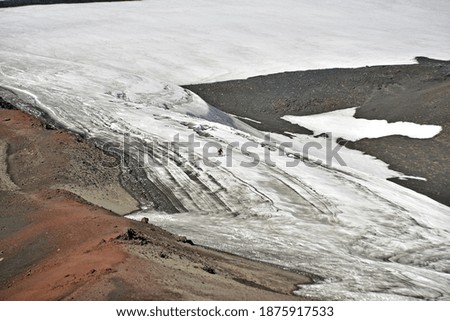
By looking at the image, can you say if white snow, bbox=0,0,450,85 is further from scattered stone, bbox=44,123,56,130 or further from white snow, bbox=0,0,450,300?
scattered stone, bbox=44,123,56,130

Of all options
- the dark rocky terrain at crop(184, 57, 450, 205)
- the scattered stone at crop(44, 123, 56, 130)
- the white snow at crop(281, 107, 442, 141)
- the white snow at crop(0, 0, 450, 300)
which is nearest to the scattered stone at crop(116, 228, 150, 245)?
the white snow at crop(0, 0, 450, 300)

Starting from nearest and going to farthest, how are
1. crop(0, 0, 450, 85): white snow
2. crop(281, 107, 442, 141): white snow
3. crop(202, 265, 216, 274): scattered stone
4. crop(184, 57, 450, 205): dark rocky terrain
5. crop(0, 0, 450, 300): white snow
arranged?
crop(202, 265, 216, 274): scattered stone < crop(0, 0, 450, 300): white snow < crop(184, 57, 450, 205): dark rocky terrain < crop(281, 107, 442, 141): white snow < crop(0, 0, 450, 85): white snow

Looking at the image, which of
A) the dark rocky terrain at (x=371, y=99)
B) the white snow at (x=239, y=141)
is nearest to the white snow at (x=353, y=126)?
the dark rocky terrain at (x=371, y=99)

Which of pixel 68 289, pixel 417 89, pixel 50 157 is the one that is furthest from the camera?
pixel 417 89

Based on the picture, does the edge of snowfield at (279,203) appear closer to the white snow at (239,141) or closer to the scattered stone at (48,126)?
the white snow at (239,141)

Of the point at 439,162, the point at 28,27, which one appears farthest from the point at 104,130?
the point at 28,27

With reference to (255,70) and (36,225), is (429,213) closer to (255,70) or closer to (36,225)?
(36,225)

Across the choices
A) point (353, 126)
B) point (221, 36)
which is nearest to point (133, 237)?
point (353, 126)
